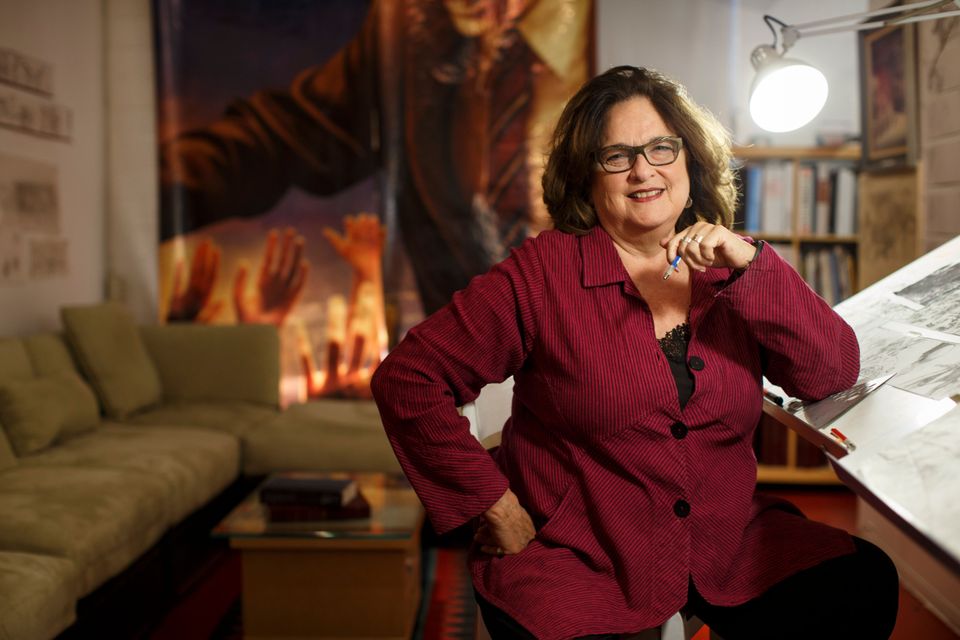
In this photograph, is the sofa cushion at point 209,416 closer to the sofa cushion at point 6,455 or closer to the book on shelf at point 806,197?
the sofa cushion at point 6,455

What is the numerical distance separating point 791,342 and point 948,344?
8.6 inches

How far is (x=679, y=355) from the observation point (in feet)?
4.60

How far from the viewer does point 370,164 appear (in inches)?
158

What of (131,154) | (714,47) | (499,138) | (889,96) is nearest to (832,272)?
(889,96)

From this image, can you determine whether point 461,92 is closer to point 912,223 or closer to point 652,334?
point 912,223

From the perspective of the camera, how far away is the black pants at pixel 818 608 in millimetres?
1264

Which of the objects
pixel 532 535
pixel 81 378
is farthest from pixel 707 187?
pixel 81 378

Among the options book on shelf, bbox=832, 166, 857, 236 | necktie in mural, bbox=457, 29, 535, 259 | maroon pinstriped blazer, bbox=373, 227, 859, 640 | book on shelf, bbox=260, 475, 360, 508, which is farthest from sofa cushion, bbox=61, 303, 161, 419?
book on shelf, bbox=832, 166, 857, 236

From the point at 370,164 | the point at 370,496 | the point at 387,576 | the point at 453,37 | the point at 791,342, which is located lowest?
the point at 387,576

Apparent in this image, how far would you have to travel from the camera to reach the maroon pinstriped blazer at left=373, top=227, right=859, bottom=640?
1313 millimetres

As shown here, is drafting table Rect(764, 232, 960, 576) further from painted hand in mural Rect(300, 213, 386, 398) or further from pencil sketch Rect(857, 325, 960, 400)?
painted hand in mural Rect(300, 213, 386, 398)

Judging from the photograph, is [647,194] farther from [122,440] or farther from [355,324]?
[355,324]

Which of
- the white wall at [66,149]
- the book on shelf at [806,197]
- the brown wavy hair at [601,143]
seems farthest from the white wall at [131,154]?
the brown wavy hair at [601,143]

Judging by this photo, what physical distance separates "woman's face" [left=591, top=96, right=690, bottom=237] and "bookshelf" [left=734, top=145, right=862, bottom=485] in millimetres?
2266
